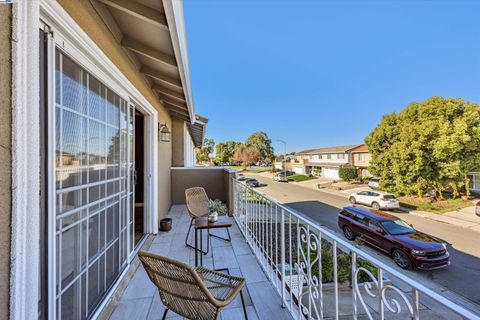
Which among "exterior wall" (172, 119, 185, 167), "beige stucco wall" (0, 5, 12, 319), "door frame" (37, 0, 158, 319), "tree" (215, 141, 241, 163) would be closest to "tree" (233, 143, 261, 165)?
"tree" (215, 141, 241, 163)

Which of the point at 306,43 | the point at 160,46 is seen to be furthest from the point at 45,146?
the point at 306,43

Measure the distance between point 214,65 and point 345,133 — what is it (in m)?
23.4

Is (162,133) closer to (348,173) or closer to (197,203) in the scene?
(197,203)

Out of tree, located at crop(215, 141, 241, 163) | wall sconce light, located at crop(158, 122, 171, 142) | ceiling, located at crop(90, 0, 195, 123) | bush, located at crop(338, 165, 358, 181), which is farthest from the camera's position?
tree, located at crop(215, 141, 241, 163)

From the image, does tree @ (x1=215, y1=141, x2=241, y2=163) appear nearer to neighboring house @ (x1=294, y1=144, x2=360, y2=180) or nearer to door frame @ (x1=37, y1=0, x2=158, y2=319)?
neighboring house @ (x1=294, y1=144, x2=360, y2=180)

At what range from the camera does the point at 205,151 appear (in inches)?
1681

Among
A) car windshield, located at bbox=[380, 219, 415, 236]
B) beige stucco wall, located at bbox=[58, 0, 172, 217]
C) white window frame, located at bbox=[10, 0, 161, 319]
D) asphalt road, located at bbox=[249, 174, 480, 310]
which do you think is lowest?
asphalt road, located at bbox=[249, 174, 480, 310]

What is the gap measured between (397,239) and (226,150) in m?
42.3

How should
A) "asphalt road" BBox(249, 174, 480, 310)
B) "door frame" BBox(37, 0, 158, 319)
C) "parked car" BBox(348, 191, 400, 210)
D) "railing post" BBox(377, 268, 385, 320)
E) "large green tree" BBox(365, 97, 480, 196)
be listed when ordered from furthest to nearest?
"large green tree" BBox(365, 97, 480, 196) < "parked car" BBox(348, 191, 400, 210) < "asphalt road" BBox(249, 174, 480, 310) < "door frame" BBox(37, 0, 158, 319) < "railing post" BBox(377, 268, 385, 320)

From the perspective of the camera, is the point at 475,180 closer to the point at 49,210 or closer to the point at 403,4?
the point at 403,4

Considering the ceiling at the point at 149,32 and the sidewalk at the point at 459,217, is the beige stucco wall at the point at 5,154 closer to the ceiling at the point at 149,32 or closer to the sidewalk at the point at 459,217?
the ceiling at the point at 149,32

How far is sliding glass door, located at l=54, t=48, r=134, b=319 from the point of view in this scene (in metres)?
1.29

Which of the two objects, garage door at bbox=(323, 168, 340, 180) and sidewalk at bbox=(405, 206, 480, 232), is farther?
garage door at bbox=(323, 168, 340, 180)

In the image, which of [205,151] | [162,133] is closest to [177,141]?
[162,133]
